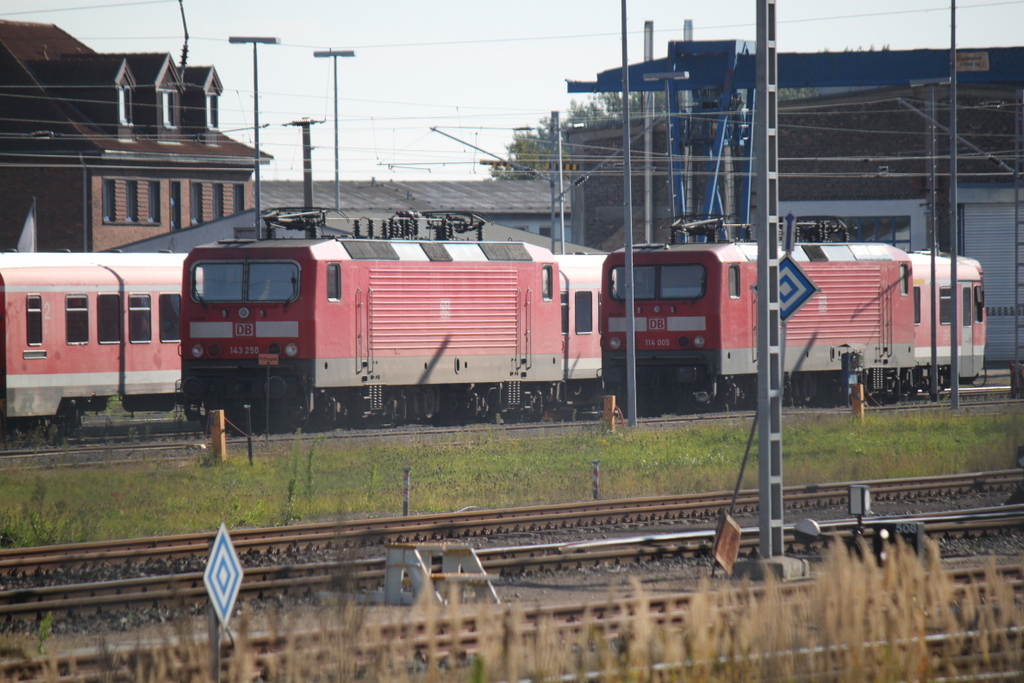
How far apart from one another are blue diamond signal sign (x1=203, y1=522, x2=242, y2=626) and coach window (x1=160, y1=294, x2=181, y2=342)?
17.7 meters

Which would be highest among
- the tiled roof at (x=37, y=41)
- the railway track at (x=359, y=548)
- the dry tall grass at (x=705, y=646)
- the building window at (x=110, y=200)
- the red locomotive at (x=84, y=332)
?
the tiled roof at (x=37, y=41)

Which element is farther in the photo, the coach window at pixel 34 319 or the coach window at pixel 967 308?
the coach window at pixel 967 308

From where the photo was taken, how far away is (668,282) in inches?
974

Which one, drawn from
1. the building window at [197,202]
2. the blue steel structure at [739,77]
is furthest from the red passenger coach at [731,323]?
the building window at [197,202]

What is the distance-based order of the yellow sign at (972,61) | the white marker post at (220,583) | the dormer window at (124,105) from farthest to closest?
the dormer window at (124,105), the yellow sign at (972,61), the white marker post at (220,583)

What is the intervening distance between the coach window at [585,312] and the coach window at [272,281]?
8.61 m

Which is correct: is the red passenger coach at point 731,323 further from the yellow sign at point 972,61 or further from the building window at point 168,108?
the building window at point 168,108

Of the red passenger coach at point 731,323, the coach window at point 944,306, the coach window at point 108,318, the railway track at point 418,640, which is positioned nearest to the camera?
the railway track at point 418,640

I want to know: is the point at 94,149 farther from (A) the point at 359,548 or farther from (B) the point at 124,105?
(A) the point at 359,548

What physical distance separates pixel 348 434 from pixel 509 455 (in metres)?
3.73

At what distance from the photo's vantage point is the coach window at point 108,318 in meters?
23.0

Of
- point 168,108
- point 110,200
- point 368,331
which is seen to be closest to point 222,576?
point 368,331

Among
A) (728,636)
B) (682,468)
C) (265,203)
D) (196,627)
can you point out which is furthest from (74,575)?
(265,203)

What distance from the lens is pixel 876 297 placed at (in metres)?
27.6
